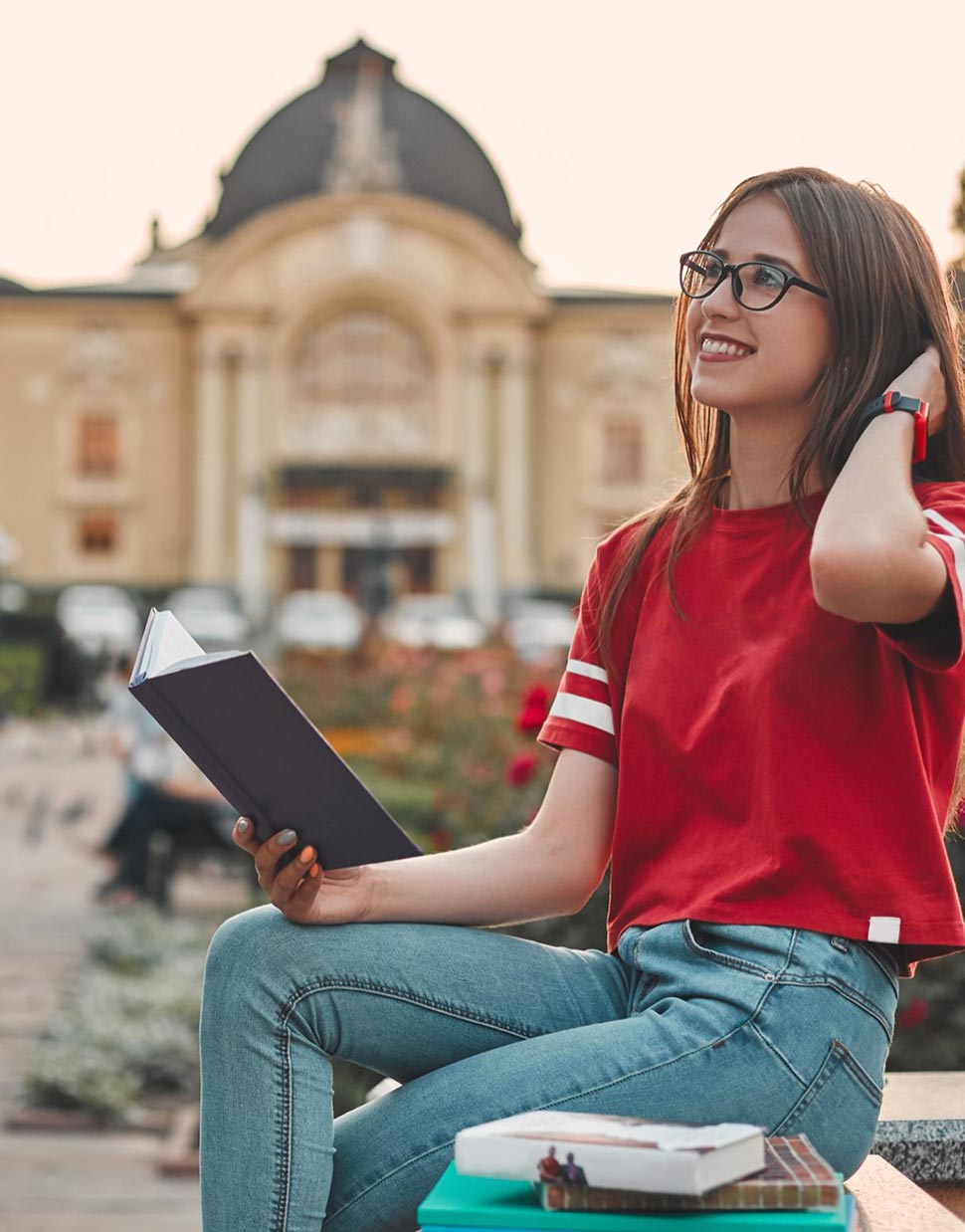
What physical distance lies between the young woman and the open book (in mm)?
37

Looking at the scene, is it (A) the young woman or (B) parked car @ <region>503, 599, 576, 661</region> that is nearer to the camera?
(A) the young woman

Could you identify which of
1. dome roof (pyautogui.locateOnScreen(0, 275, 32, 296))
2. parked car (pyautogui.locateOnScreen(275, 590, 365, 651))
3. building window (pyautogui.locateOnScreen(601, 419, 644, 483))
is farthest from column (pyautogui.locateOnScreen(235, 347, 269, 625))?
parked car (pyautogui.locateOnScreen(275, 590, 365, 651))

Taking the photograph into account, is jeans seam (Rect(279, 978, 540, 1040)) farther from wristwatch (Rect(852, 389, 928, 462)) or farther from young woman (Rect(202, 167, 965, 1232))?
wristwatch (Rect(852, 389, 928, 462))

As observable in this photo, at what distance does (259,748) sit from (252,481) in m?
38.0

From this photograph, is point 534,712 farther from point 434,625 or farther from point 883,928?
point 434,625

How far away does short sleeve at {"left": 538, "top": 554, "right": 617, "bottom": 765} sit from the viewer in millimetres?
2010

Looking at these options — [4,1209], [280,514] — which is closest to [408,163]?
[280,514]

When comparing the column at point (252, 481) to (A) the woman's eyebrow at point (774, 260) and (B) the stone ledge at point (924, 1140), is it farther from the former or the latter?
(A) the woman's eyebrow at point (774, 260)

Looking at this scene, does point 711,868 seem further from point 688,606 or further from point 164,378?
point 164,378

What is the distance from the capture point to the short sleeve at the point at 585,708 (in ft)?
6.59

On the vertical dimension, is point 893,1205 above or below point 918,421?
below

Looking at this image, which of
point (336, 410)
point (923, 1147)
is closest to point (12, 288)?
point (336, 410)

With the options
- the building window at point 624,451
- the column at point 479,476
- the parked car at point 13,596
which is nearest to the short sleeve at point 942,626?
the parked car at point 13,596

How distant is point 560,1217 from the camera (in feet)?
4.67
